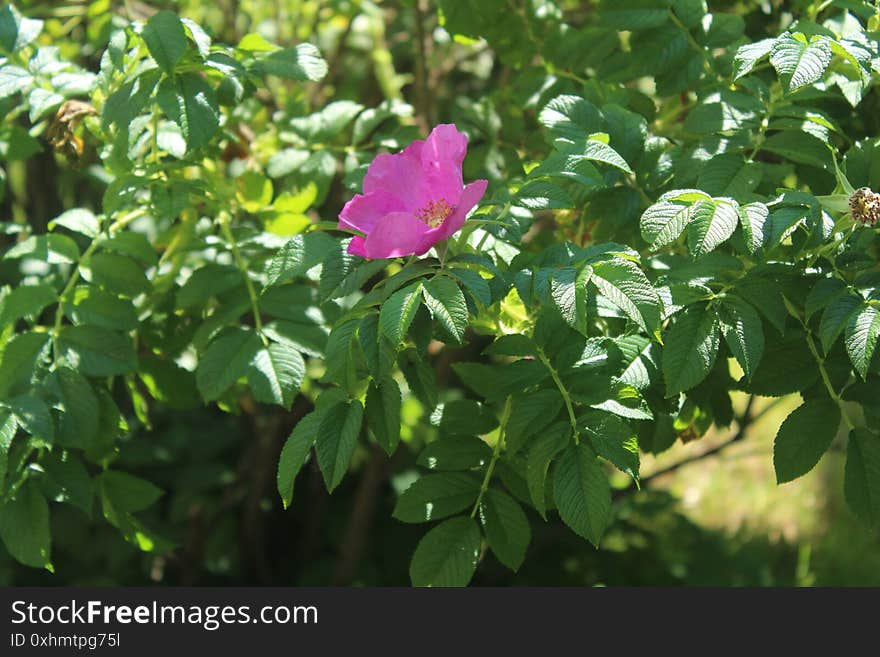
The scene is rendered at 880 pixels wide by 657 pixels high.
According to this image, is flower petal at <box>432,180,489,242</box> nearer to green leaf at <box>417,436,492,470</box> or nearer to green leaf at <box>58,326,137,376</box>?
green leaf at <box>417,436,492,470</box>

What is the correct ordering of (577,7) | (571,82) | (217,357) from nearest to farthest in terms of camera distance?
(217,357) → (571,82) → (577,7)

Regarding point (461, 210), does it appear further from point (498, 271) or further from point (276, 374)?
point (276, 374)

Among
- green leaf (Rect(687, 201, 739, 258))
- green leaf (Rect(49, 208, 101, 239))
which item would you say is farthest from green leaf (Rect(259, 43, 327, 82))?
green leaf (Rect(687, 201, 739, 258))

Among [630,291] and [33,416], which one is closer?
[630,291]

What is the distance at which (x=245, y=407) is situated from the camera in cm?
A: 247

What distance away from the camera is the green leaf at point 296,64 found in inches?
55.7

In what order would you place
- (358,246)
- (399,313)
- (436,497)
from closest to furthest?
(399,313) → (358,246) → (436,497)

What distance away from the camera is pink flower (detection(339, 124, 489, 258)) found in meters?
1.10

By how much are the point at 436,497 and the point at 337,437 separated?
0.57ft

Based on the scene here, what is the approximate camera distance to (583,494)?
3.65 ft

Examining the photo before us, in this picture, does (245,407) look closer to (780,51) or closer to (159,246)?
(159,246)

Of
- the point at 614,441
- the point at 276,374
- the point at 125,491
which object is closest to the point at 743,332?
the point at 614,441

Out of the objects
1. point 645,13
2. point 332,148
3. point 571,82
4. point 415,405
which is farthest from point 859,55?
point 415,405

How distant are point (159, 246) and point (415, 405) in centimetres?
72
